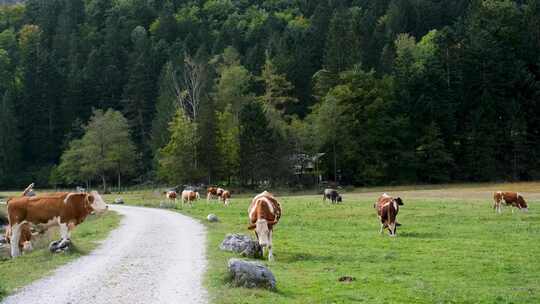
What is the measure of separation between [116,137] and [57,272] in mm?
80137

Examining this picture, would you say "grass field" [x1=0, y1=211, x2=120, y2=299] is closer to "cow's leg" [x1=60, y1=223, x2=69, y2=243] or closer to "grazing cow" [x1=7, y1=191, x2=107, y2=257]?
"cow's leg" [x1=60, y1=223, x2=69, y2=243]

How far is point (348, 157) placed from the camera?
8444 centimetres

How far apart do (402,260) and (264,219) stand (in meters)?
4.94

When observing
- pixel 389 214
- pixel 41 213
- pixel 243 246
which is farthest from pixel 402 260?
pixel 41 213

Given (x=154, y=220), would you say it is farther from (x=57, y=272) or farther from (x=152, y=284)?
(x=152, y=284)

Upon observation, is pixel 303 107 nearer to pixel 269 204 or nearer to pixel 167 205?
pixel 167 205

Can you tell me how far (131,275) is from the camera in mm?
16125

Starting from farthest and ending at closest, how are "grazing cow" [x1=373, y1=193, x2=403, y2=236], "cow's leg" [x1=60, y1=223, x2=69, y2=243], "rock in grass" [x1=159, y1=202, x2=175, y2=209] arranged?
"rock in grass" [x1=159, y1=202, x2=175, y2=209] < "grazing cow" [x1=373, y1=193, x2=403, y2=236] < "cow's leg" [x1=60, y1=223, x2=69, y2=243]

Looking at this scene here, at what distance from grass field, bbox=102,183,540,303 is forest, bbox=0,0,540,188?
48.2 meters

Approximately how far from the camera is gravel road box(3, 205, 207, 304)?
13.3 meters

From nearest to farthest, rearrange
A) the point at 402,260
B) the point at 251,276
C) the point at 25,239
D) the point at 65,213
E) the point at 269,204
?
1. the point at 251,276
2. the point at 402,260
3. the point at 269,204
4. the point at 65,213
5. the point at 25,239

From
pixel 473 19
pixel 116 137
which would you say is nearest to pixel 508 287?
pixel 116 137

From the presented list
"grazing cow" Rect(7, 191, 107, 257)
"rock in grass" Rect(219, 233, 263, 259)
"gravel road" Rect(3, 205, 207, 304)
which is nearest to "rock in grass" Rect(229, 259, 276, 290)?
"gravel road" Rect(3, 205, 207, 304)

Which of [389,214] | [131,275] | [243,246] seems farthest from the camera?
[389,214]
